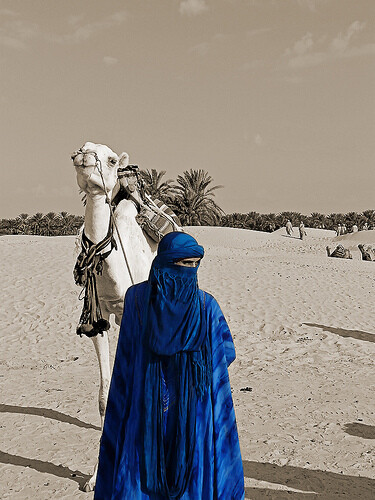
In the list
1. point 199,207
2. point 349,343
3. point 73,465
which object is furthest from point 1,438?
point 199,207

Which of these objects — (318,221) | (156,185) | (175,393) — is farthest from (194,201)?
(175,393)

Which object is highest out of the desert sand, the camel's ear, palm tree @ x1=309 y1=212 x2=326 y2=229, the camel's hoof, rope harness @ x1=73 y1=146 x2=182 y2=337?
palm tree @ x1=309 y1=212 x2=326 y2=229

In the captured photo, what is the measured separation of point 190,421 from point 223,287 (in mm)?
12426

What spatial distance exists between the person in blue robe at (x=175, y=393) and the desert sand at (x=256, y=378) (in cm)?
213

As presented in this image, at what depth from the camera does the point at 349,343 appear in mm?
10727

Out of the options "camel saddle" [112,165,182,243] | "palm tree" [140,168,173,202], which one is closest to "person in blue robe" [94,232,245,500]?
"camel saddle" [112,165,182,243]

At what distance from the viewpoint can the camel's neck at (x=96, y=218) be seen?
4504 mm

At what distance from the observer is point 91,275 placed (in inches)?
189

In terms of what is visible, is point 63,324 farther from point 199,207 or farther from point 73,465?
point 199,207

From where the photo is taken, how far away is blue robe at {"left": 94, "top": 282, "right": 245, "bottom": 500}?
2.80m

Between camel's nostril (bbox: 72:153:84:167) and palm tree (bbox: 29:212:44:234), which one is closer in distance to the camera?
camel's nostril (bbox: 72:153:84:167)

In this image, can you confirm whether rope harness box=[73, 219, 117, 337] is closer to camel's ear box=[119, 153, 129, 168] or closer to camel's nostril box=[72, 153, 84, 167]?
camel's ear box=[119, 153, 129, 168]

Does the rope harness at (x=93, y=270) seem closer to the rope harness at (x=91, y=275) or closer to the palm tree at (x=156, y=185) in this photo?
the rope harness at (x=91, y=275)

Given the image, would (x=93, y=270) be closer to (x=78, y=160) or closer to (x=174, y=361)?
(x=78, y=160)
